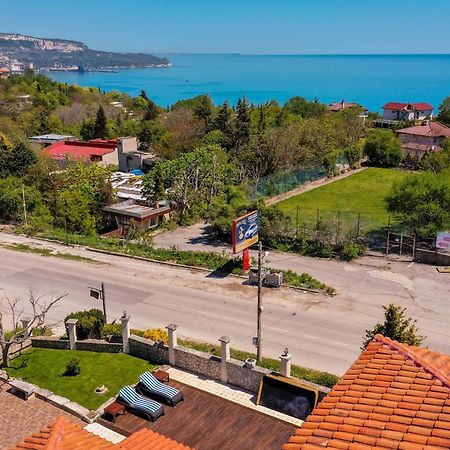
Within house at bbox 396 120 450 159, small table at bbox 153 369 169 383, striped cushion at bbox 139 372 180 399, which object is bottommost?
small table at bbox 153 369 169 383

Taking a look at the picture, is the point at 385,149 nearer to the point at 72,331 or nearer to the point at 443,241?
the point at 443,241

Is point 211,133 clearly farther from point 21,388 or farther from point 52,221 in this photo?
point 21,388

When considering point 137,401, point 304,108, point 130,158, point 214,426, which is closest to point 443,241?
point 214,426

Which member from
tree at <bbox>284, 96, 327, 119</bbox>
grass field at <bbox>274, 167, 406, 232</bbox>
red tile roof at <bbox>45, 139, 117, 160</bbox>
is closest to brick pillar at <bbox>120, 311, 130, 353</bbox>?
grass field at <bbox>274, 167, 406, 232</bbox>

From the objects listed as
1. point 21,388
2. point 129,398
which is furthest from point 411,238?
point 21,388

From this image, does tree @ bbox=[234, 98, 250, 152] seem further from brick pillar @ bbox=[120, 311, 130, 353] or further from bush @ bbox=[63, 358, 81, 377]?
bush @ bbox=[63, 358, 81, 377]

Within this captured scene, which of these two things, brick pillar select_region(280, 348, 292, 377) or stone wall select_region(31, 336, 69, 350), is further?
stone wall select_region(31, 336, 69, 350)
